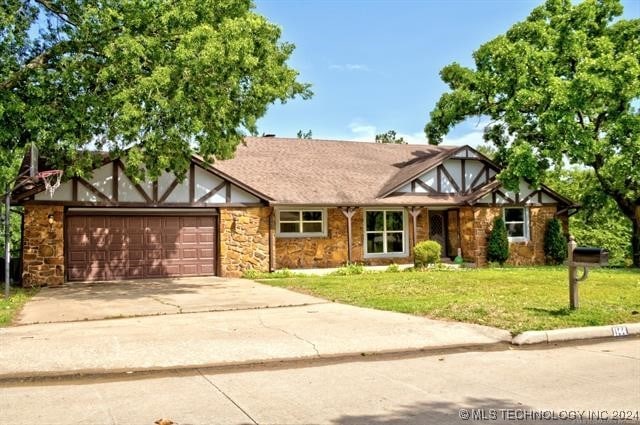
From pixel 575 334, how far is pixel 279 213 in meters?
14.4

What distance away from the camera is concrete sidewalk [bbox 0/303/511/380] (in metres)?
7.09

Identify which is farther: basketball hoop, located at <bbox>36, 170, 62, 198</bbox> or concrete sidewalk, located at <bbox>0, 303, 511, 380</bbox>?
basketball hoop, located at <bbox>36, 170, 62, 198</bbox>

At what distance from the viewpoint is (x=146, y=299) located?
1347 centimetres

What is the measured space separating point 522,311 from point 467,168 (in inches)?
613

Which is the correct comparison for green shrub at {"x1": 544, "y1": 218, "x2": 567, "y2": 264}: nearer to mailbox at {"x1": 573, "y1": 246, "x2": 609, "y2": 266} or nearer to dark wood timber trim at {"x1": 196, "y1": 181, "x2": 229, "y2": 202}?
dark wood timber trim at {"x1": 196, "y1": 181, "x2": 229, "y2": 202}

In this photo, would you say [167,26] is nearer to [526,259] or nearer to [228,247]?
[228,247]

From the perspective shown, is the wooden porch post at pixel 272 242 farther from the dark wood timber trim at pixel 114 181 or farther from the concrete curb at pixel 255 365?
the concrete curb at pixel 255 365

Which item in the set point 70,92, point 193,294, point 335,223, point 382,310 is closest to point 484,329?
point 382,310

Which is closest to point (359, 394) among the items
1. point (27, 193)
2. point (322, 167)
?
point (27, 193)

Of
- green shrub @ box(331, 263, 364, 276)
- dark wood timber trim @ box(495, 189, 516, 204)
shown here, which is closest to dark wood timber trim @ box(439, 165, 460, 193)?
dark wood timber trim @ box(495, 189, 516, 204)

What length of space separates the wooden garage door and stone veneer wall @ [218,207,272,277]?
473 mm

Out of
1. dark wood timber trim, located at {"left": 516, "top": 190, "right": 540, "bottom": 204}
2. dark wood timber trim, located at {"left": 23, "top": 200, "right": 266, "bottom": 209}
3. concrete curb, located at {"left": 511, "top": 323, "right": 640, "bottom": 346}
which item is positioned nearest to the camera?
concrete curb, located at {"left": 511, "top": 323, "right": 640, "bottom": 346}

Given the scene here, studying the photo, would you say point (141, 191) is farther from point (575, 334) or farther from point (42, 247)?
point (575, 334)

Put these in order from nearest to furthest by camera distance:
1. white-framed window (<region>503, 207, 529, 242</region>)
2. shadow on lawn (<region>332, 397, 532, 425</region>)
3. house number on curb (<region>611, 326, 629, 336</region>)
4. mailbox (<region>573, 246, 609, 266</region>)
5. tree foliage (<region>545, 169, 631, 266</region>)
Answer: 1. shadow on lawn (<region>332, 397, 532, 425</region>)
2. house number on curb (<region>611, 326, 629, 336</region>)
3. mailbox (<region>573, 246, 609, 266</region>)
4. white-framed window (<region>503, 207, 529, 242</region>)
5. tree foliage (<region>545, 169, 631, 266</region>)
